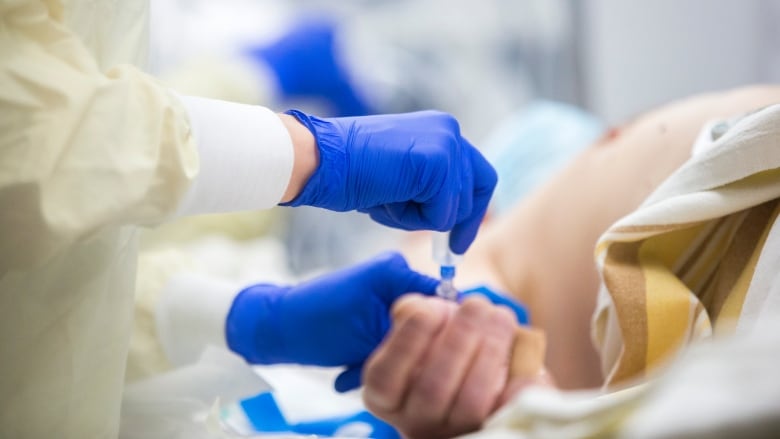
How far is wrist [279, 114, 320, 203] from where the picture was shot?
0.74 m

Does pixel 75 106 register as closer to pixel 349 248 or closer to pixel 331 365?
pixel 331 365

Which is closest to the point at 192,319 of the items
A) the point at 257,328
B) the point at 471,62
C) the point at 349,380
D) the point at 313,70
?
the point at 257,328

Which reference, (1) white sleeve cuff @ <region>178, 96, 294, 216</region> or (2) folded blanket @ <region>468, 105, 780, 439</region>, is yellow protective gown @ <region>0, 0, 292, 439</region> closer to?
(1) white sleeve cuff @ <region>178, 96, 294, 216</region>

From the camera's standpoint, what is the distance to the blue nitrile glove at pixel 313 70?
207 centimetres

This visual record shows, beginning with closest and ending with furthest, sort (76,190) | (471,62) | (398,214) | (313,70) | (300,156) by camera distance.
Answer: (76,190), (300,156), (398,214), (313,70), (471,62)

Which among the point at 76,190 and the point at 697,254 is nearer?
the point at 76,190

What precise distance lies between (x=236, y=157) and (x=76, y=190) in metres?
0.14

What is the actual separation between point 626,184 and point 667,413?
2.50 feet

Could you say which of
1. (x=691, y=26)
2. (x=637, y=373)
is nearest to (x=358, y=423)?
(x=637, y=373)

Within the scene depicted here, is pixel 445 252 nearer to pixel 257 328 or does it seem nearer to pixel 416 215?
pixel 416 215

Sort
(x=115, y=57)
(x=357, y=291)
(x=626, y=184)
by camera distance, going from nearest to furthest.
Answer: (x=115, y=57), (x=357, y=291), (x=626, y=184)

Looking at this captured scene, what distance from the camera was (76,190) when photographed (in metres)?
0.58

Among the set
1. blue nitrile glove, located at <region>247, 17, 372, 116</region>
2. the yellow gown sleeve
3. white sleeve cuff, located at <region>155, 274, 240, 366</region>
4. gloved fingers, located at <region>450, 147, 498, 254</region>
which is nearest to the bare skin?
gloved fingers, located at <region>450, 147, 498, 254</region>

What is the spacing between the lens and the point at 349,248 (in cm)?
194
